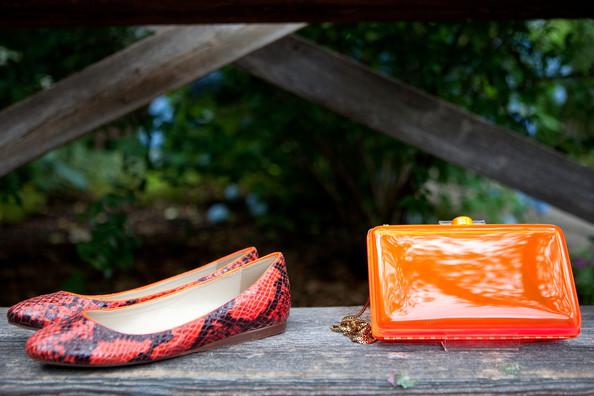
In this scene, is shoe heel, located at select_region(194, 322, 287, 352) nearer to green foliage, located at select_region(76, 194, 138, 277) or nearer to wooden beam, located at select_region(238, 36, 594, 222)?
wooden beam, located at select_region(238, 36, 594, 222)

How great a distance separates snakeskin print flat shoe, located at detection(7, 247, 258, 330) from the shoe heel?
0.17 metres

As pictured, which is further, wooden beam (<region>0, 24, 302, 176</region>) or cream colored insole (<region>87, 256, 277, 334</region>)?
wooden beam (<region>0, 24, 302, 176</region>)

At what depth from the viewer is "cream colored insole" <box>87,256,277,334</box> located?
1238 millimetres

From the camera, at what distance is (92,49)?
2.51 meters

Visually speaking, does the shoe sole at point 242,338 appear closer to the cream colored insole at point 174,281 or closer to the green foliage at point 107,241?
the cream colored insole at point 174,281

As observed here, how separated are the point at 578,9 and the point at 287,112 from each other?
59.4 inches

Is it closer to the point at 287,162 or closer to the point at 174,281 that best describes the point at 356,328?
the point at 174,281

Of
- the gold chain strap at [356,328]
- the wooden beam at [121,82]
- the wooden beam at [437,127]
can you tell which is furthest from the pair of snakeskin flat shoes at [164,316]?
the wooden beam at [437,127]

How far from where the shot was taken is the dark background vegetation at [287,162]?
2.37 meters

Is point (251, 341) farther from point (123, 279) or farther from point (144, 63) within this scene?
point (123, 279)

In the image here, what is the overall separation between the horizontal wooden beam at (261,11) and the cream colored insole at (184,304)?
693 mm

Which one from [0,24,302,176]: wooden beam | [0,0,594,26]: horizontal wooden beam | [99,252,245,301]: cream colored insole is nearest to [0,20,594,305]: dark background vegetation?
[0,24,302,176]: wooden beam

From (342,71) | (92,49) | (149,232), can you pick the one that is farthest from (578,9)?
(149,232)

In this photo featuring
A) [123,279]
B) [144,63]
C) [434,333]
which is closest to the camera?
[434,333]
